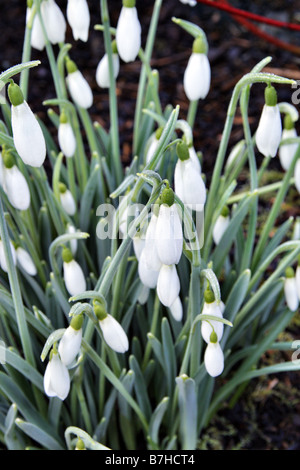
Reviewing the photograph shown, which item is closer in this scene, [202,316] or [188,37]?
[202,316]

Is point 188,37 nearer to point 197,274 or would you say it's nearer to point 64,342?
point 197,274

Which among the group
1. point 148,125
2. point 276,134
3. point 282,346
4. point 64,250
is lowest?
point 282,346

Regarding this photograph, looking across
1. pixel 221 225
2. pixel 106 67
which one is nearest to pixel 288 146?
pixel 221 225

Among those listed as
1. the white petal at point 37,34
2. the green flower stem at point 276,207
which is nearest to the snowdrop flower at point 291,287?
A: the green flower stem at point 276,207

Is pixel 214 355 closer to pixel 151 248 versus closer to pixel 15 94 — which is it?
pixel 151 248

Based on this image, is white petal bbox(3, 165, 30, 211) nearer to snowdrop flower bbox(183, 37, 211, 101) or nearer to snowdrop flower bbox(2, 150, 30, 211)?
snowdrop flower bbox(2, 150, 30, 211)

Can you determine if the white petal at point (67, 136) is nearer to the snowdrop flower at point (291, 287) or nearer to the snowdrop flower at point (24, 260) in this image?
the snowdrop flower at point (24, 260)

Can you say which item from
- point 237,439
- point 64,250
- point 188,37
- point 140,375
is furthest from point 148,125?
point 188,37
